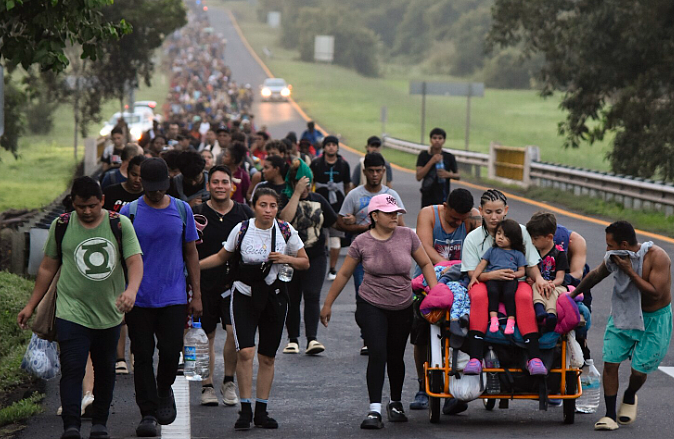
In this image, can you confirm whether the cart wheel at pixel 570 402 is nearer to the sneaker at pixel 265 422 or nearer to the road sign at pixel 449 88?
the sneaker at pixel 265 422

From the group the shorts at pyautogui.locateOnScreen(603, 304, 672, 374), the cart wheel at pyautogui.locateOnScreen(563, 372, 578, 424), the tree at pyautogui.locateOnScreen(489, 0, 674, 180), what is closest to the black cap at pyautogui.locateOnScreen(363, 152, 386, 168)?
the shorts at pyautogui.locateOnScreen(603, 304, 672, 374)

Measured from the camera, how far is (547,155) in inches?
2184

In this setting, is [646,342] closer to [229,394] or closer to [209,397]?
[229,394]

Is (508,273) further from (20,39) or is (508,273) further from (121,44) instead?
(121,44)

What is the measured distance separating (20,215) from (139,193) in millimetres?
10176

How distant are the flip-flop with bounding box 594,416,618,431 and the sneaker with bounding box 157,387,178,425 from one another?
9.70 ft

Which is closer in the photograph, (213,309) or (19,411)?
(19,411)

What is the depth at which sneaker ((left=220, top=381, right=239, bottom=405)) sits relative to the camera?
28.7 ft

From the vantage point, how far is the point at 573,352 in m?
7.84

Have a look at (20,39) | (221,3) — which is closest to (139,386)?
(20,39)

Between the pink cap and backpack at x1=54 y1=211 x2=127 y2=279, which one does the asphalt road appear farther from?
the pink cap

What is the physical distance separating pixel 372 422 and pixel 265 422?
2.50ft

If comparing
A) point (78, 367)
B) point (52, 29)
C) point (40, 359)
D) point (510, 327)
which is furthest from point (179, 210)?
point (52, 29)

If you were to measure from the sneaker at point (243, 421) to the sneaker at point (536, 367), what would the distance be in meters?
1.97
